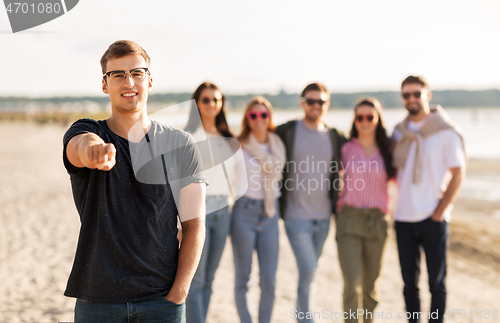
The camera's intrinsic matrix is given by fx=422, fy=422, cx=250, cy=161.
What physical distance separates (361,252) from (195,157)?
2.27 m

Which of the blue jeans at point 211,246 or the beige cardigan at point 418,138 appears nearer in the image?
the blue jeans at point 211,246

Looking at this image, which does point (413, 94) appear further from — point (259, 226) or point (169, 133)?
point (169, 133)

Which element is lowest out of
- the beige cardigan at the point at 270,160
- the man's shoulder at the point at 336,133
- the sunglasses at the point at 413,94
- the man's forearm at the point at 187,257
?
the man's forearm at the point at 187,257

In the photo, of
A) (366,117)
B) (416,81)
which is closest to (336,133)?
(366,117)

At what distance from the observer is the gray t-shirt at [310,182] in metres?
3.85

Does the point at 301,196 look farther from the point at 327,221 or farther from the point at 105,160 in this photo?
the point at 105,160

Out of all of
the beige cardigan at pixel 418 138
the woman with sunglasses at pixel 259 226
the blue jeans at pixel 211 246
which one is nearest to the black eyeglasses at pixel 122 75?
the blue jeans at pixel 211 246

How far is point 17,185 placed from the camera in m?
14.9

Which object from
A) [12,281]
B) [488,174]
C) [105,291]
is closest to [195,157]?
[105,291]

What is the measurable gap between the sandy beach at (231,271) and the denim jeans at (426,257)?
1.44 meters

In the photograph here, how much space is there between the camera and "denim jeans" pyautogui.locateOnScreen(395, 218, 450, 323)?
12.4 feet

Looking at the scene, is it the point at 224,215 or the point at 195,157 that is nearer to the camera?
the point at 195,157

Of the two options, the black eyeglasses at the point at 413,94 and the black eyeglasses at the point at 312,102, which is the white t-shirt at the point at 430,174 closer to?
the black eyeglasses at the point at 413,94

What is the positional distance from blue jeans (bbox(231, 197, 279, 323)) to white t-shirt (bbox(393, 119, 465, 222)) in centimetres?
124
